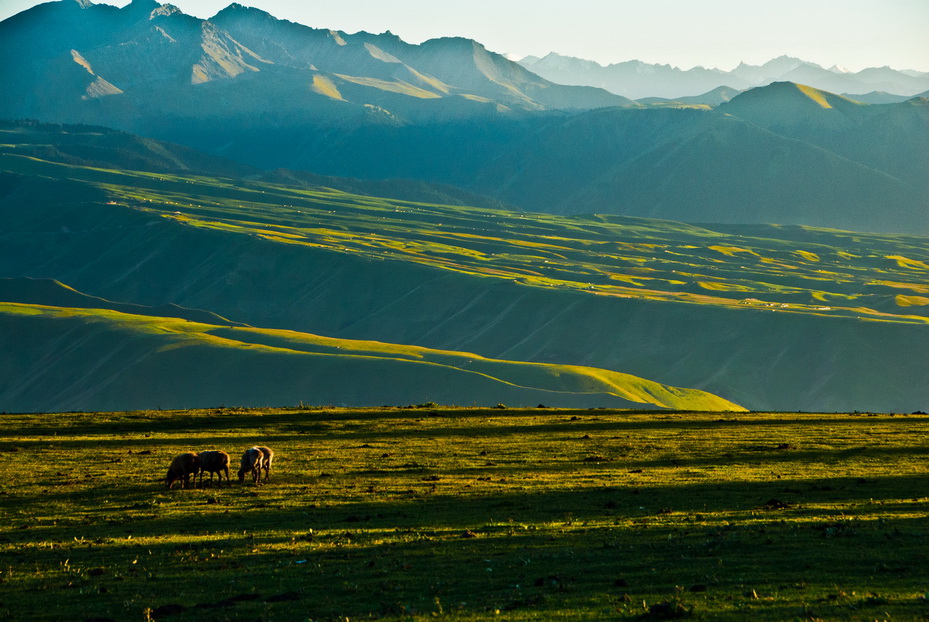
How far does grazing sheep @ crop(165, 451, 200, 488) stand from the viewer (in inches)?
1297

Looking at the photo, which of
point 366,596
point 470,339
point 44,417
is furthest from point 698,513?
point 470,339

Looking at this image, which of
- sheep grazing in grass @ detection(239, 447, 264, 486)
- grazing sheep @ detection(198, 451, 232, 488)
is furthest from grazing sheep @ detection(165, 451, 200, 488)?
sheep grazing in grass @ detection(239, 447, 264, 486)

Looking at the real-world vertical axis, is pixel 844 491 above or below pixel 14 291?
above

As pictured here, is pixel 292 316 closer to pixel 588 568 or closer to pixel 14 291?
pixel 14 291

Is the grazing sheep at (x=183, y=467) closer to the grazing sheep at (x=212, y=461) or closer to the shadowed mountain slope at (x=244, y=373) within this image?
the grazing sheep at (x=212, y=461)

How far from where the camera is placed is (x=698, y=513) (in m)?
27.1

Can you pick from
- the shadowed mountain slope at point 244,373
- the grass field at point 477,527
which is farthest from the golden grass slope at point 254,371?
the grass field at point 477,527

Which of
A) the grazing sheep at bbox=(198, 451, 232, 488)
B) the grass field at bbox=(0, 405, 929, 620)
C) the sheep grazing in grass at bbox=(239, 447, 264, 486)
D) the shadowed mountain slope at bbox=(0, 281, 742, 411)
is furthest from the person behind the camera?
the shadowed mountain slope at bbox=(0, 281, 742, 411)

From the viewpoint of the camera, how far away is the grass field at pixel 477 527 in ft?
58.8

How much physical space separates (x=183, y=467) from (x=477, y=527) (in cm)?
1236

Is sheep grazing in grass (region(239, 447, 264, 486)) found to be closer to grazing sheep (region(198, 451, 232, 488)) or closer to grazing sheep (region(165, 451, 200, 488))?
grazing sheep (region(198, 451, 232, 488))

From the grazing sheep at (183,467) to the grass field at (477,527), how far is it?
717 millimetres

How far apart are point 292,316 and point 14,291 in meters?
54.4

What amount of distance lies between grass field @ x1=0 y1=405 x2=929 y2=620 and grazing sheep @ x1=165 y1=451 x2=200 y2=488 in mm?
717
